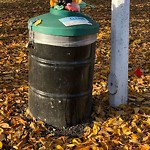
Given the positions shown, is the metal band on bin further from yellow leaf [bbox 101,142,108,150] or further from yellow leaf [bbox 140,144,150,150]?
yellow leaf [bbox 140,144,150,150]

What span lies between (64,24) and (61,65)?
439 mm

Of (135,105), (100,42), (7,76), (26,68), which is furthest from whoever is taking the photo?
(100,42)

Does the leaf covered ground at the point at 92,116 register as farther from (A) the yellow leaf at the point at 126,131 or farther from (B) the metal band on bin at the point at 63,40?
(B) the metal band on bin at the point at 63,40

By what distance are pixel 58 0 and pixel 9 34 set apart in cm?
470

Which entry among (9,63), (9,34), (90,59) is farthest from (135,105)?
(9,34)

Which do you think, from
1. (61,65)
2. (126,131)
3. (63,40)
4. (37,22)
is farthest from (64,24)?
(126,131)

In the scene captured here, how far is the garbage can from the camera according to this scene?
11.1 ft

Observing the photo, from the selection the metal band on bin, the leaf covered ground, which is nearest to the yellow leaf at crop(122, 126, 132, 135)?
the leaf covered ground

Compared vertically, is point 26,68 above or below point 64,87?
below

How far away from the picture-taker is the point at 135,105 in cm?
429

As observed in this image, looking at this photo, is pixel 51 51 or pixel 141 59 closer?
pixel 51 51

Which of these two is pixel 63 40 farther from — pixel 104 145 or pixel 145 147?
pixel 145 147

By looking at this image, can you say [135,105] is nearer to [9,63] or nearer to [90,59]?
[90,59]

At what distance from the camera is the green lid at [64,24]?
333 centimetres
